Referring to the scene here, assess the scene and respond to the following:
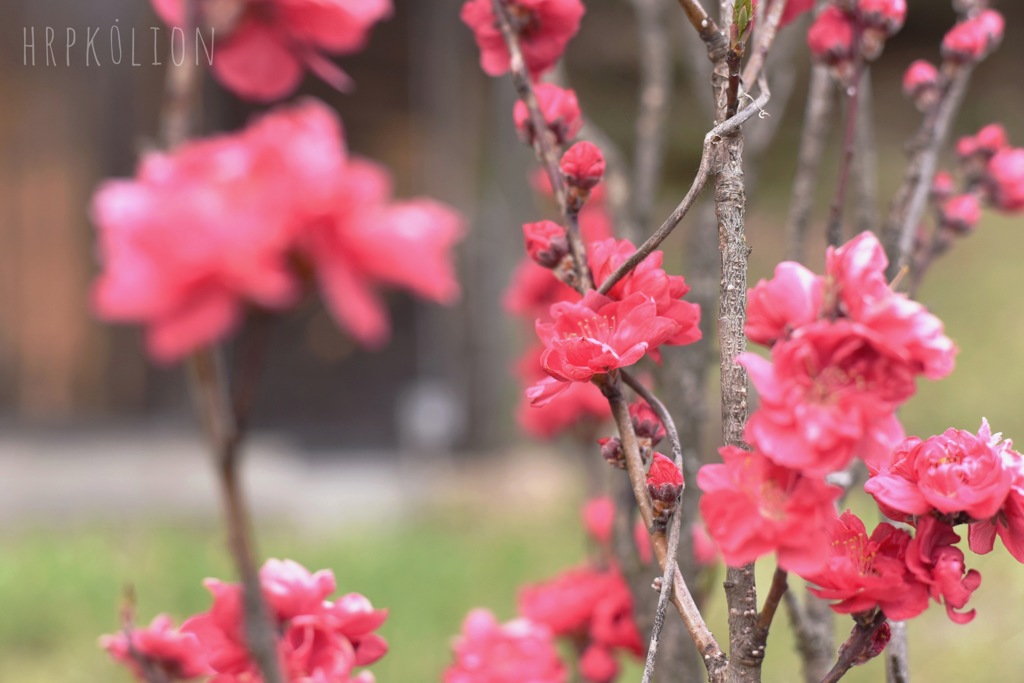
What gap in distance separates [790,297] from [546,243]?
0.22m

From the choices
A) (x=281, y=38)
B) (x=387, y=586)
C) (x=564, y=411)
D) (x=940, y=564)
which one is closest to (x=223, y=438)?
(x=281, y=38)

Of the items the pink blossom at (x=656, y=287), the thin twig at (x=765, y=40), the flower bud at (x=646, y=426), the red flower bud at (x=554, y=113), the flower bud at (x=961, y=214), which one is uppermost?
the flower bud at (x=961, y=214)

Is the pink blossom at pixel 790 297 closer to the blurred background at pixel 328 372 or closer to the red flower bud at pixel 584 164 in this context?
the red flower bud at pixel 584 164

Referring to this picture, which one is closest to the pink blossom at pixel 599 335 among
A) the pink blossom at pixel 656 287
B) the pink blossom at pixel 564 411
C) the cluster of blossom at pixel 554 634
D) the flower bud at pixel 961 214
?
the pink blossom at pixel 656 287

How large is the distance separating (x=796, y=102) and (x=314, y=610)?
589 centimetres

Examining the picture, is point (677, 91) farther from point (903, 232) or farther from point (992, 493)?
point (992, 493)

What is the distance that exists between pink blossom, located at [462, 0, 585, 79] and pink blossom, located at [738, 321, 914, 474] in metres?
0.32

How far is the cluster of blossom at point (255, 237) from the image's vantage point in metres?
0.33

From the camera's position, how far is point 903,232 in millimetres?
984

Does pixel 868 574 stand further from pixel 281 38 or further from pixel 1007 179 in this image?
pixel 1007 179

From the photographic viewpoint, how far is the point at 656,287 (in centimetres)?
58

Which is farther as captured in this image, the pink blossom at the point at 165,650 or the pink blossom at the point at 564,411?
the pink blossom at the point at 564,411

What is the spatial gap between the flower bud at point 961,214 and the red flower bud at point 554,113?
0.54 m

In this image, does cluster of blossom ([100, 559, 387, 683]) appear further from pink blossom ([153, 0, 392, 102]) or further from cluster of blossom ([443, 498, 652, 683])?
cluster of blossom ([443, 498, 652, 683])
